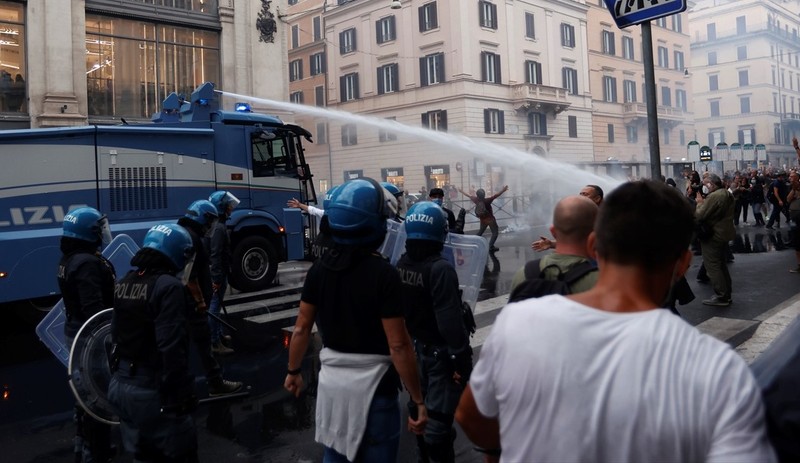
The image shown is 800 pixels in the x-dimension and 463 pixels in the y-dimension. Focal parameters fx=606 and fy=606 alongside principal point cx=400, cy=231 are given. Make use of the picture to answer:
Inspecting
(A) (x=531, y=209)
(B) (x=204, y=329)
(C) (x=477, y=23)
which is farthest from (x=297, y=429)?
(C) (x=477, y=23)

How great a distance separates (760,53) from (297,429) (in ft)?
261

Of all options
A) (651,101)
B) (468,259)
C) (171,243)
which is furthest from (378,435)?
(651,101)

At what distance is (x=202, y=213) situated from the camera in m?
6.66

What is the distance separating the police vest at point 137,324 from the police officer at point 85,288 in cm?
101

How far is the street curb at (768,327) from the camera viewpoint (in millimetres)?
6306

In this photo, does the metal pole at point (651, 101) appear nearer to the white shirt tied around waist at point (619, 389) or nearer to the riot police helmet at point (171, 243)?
the white shirt tied around waist at point (619, 389)

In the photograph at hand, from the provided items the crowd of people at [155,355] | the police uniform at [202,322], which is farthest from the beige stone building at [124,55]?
the crowd of people at [155,355]

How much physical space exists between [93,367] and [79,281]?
0.64m

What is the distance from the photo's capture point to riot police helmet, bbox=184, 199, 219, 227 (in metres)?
6.51

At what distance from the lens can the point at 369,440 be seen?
2842mm

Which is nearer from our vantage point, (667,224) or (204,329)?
(667,224)

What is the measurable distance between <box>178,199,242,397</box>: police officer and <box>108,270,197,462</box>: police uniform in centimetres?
206

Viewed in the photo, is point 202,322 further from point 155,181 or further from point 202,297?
point 155,181

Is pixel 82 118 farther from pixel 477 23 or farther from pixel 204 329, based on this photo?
pixel 477 23
